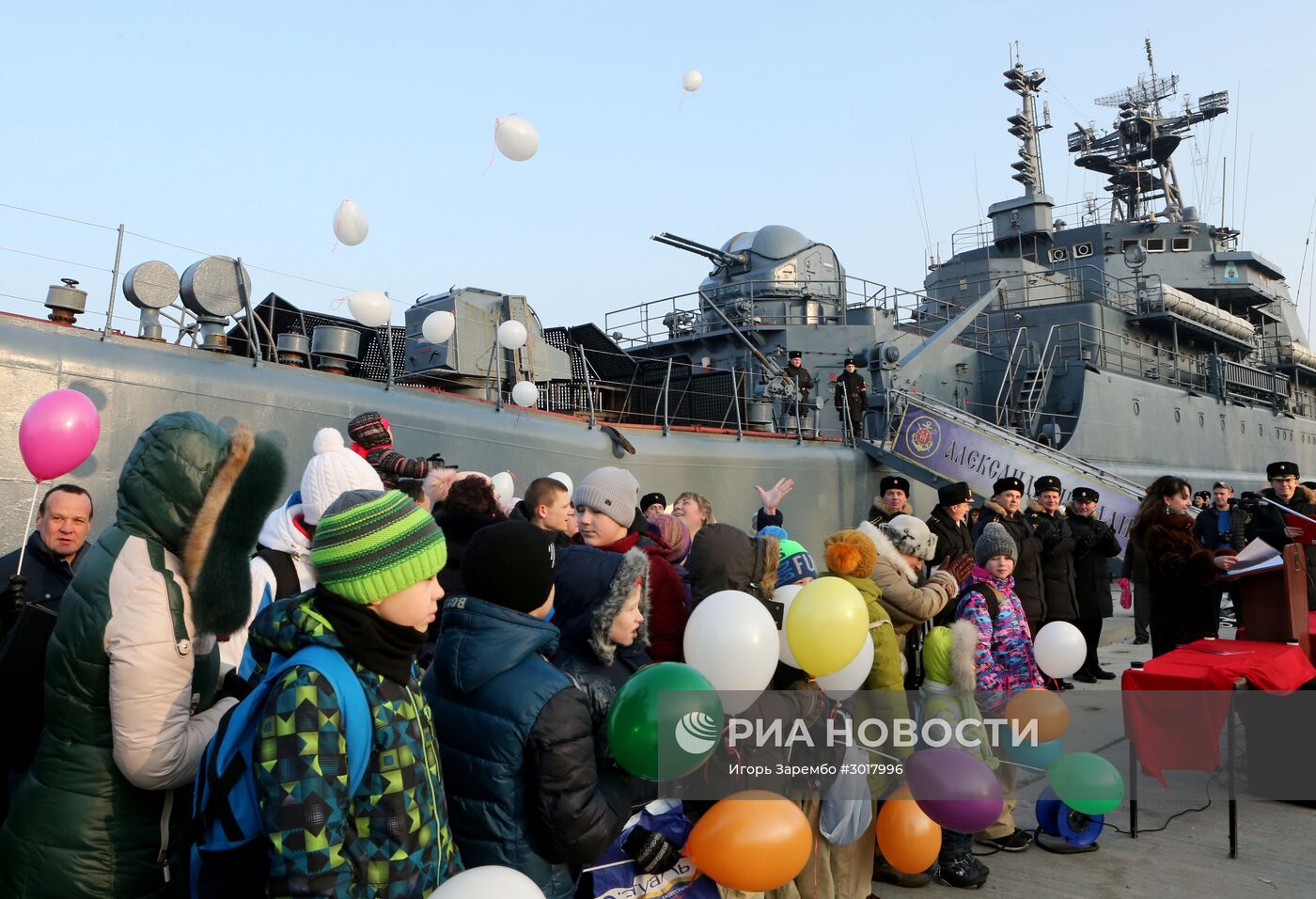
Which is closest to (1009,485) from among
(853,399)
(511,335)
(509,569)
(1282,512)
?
(1282,512)

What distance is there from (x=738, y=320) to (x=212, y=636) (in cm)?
1284

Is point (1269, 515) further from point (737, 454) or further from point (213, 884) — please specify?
point (213, 884)

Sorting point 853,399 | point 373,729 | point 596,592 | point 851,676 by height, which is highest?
point 853,399

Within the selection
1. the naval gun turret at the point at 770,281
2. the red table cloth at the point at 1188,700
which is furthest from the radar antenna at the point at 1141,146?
the red table cloth at the point at 1188,700

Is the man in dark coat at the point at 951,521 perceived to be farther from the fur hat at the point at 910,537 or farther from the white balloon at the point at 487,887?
the white balloon at the point at 487,887

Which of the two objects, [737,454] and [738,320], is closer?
[737,454]

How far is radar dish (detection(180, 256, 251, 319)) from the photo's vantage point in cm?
696

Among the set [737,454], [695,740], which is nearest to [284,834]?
[695,740]

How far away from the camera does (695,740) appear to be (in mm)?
2477

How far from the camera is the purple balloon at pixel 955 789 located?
3271 millimetres

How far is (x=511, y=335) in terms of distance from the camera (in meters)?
8.87

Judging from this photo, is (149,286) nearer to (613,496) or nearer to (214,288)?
(214,288)

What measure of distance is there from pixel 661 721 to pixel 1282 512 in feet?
17.2

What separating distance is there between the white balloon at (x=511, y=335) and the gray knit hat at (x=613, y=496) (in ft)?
18.3
